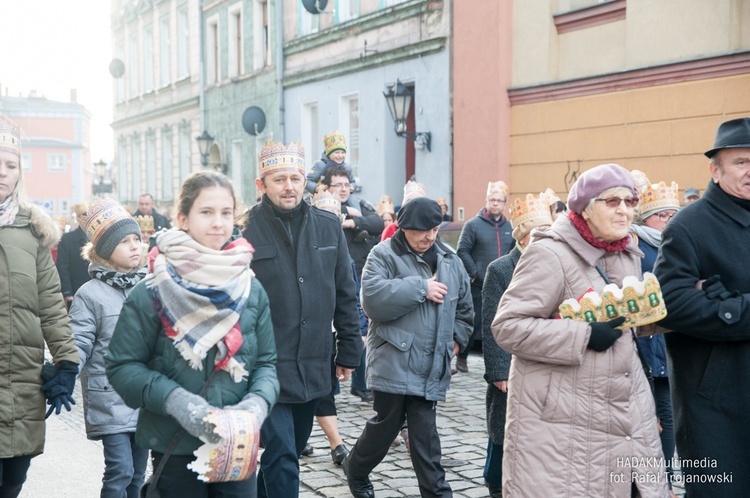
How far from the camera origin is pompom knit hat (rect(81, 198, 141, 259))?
5230 millimetres

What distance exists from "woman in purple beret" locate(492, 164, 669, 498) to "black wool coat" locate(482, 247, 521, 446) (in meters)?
1.54

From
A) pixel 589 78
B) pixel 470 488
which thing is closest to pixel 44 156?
pixel 589 78

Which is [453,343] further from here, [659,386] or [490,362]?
[659,386]

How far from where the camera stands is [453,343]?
233 inches

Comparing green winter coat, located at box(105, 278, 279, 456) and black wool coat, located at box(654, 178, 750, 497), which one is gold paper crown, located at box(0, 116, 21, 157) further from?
black wool coat, located at box(654, 178, 750, 497)

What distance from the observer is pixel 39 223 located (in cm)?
463

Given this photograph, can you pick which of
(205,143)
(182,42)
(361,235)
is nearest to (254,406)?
(361,235)

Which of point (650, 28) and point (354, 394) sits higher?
point (650, 28)

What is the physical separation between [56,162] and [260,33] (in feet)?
227

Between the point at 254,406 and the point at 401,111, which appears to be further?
the point at 401,111

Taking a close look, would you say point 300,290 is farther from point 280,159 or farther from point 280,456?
point 280,456

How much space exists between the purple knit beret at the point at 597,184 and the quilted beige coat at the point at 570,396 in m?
0.11

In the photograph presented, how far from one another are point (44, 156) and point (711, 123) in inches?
3354

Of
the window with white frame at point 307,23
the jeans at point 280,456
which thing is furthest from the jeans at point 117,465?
the window with white frame at point 307,23
